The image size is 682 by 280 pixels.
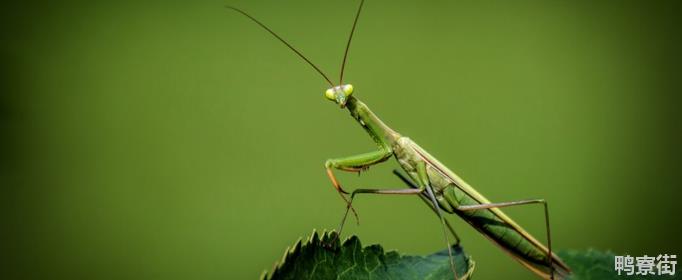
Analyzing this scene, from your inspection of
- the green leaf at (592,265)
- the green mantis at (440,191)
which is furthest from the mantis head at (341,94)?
the green leaf at (592,265)

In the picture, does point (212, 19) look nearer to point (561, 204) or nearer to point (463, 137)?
point (463, 137)

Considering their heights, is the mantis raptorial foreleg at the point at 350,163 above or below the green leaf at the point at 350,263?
above

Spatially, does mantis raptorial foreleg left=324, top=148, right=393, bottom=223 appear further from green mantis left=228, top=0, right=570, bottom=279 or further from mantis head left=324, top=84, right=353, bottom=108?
mantis head left=324, top=84, right=353, bottom=108

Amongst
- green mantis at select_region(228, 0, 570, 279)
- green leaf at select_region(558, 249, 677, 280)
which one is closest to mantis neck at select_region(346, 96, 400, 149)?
green mantis at select_region(228, 0, 570, 279)

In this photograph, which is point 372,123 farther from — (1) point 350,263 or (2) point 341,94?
(1) point 350,263

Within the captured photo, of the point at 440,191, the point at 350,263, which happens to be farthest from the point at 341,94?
the point at 350,263

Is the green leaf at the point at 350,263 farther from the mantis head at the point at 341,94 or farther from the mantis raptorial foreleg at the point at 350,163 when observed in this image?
the mantis head at the point at 341,94

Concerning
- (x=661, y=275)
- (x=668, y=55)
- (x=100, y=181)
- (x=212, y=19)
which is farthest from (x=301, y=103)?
(x=668, y=55)
